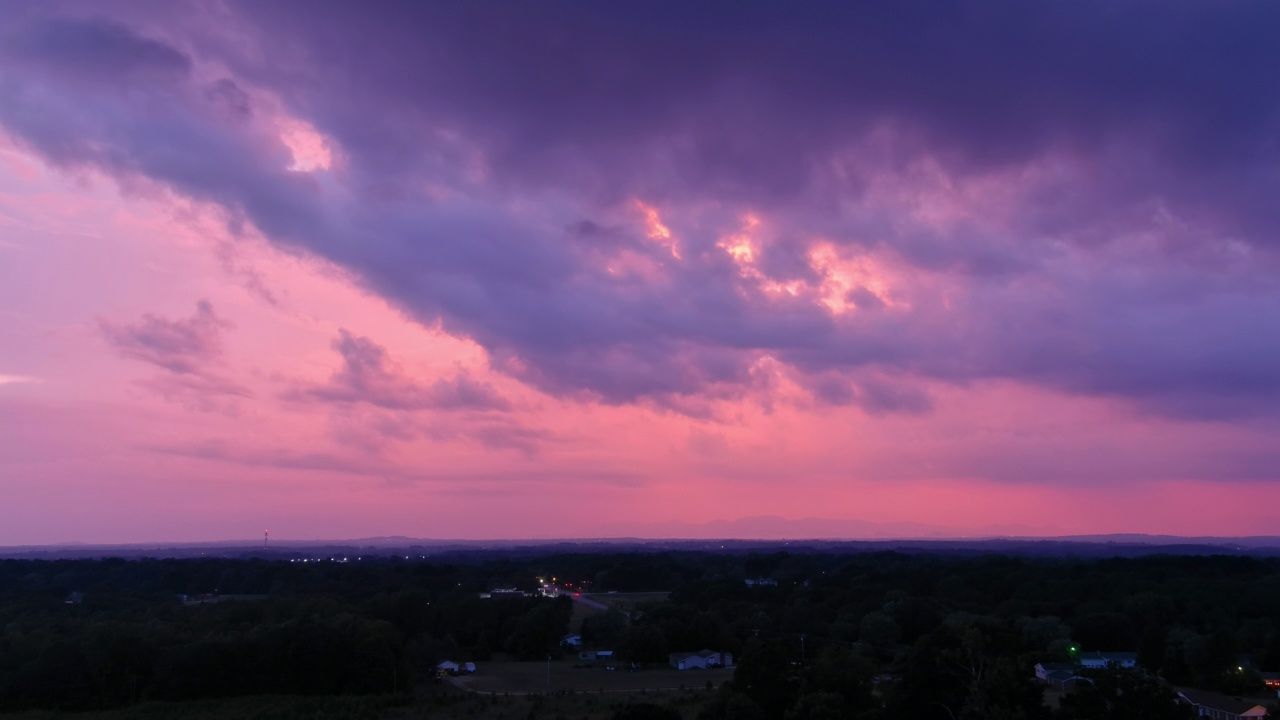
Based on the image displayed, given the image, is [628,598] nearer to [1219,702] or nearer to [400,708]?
[400,708]

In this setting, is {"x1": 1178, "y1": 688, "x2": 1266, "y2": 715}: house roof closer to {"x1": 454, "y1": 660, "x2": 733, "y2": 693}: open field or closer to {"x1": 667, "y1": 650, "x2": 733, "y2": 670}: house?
{"x1": 454, "y1": 660, "x2": 733, "y2": 693}: open field

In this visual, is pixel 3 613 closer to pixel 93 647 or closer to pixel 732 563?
pixel 93 647

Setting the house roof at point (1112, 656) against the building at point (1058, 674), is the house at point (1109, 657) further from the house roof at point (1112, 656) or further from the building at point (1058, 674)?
the building at point (1058, 674)

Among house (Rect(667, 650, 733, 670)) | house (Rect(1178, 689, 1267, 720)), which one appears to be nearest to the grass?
house (Rect(667, 650, 733, 670))

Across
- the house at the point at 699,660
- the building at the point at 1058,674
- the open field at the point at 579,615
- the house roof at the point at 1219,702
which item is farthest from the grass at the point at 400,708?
the open field at the point at 579,615

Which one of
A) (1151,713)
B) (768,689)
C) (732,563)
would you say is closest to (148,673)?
(768,689)
